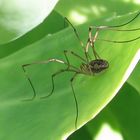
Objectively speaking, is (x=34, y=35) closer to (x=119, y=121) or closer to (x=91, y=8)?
(x=91, y=8)

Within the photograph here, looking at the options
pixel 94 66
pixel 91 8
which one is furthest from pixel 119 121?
pixel 91 8

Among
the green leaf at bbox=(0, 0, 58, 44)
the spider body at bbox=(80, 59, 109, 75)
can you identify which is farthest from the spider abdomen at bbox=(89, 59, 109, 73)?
the green leaf at bbox=(0, 0, 58, 44)

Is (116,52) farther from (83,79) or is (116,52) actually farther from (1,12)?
(1,12)

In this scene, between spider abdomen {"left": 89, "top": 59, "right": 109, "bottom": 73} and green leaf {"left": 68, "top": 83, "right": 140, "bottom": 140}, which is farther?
green leaf {"left": 68, "top": 83, "right": 140, "bottom": 140}

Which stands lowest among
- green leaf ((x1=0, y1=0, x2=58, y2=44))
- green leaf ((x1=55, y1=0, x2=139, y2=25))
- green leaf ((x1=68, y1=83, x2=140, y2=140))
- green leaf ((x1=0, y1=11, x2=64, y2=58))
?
green leaf ((x1=68, y1=83, x2=140, y2=140))

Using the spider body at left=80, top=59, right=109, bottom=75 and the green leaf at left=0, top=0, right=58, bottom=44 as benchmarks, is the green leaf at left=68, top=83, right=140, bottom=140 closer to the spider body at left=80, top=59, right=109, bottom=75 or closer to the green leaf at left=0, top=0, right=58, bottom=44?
the spider body at left=80, top=59, right=109, bottom=75

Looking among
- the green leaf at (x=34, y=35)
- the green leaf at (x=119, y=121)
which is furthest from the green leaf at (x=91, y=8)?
the green leaf at (x=119, y=121)

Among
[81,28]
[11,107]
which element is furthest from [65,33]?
[11,107]

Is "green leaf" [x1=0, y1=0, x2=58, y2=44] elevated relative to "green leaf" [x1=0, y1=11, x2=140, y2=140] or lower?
elevated
